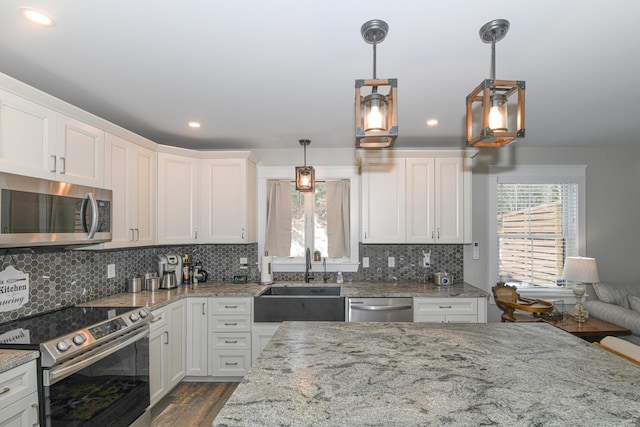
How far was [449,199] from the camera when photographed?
385cm

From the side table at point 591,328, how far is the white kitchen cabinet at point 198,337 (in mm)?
3406

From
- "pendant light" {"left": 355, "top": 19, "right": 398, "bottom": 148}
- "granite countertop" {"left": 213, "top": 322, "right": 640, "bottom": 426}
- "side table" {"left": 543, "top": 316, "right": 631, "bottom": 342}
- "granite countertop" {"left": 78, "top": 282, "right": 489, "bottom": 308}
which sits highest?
"pendant light" {"left": 355, "top": 19, "right": 398, "bottom": 148}

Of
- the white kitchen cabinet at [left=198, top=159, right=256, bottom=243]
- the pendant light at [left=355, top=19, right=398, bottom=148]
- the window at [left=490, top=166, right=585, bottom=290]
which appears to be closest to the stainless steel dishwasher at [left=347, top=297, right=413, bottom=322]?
the white kitchen cabinet at [left=198, top=159, right=256, bottom=243]

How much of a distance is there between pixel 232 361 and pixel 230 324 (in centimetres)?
37

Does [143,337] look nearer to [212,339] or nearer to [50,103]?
[212,339]

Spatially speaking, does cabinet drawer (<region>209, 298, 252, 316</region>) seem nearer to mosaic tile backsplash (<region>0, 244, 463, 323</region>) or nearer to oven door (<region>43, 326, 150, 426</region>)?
mosaic tile backsplash (<region>0, 244, 463, 323</region>)

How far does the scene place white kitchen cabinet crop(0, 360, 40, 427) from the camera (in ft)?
5.31

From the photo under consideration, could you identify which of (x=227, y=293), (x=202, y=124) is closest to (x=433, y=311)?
(x=227, y=293)

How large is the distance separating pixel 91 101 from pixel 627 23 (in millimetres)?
3340

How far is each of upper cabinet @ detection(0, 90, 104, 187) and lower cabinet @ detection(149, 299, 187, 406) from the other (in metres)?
1.21

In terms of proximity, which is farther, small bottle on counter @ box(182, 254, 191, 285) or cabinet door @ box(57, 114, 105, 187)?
small bottle on counter @ box(182, 254, 191, 285)

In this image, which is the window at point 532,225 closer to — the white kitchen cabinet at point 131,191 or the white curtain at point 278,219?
the white curtain at point 278,219

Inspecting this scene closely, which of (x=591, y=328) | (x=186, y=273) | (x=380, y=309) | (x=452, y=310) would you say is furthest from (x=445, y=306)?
(x=186, y=273)

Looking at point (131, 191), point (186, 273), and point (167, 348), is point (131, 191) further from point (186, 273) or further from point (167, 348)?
point (167, 348)
